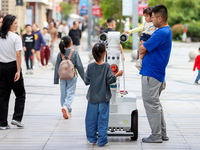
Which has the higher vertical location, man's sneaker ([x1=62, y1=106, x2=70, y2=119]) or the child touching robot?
the child touching robot

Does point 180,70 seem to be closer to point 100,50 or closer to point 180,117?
point 180,117

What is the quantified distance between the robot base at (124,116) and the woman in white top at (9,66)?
1676 millimetres

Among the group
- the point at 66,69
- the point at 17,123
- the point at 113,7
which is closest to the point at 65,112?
the point at 66,69

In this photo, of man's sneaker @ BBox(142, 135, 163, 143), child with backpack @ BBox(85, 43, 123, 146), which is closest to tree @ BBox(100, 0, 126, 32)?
man's sneaker @ BBox(142, 135, 163, 143)

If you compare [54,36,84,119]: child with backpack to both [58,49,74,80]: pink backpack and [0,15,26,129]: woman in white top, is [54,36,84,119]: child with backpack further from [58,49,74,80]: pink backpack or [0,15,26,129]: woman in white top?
[0,15,26,129]: woman in white top

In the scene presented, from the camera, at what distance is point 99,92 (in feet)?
20.9

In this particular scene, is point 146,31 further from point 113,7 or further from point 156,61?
point 113,7

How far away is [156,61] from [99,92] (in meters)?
0.84

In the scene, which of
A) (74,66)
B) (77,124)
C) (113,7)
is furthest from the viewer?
(113,7)

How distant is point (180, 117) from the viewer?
28.8 ft

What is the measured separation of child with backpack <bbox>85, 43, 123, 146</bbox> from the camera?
6355mm

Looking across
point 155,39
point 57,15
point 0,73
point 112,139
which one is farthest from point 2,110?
point 57,15

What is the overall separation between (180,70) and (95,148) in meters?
12.7

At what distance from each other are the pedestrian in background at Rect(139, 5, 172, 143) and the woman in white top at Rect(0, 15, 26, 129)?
2051 mm
